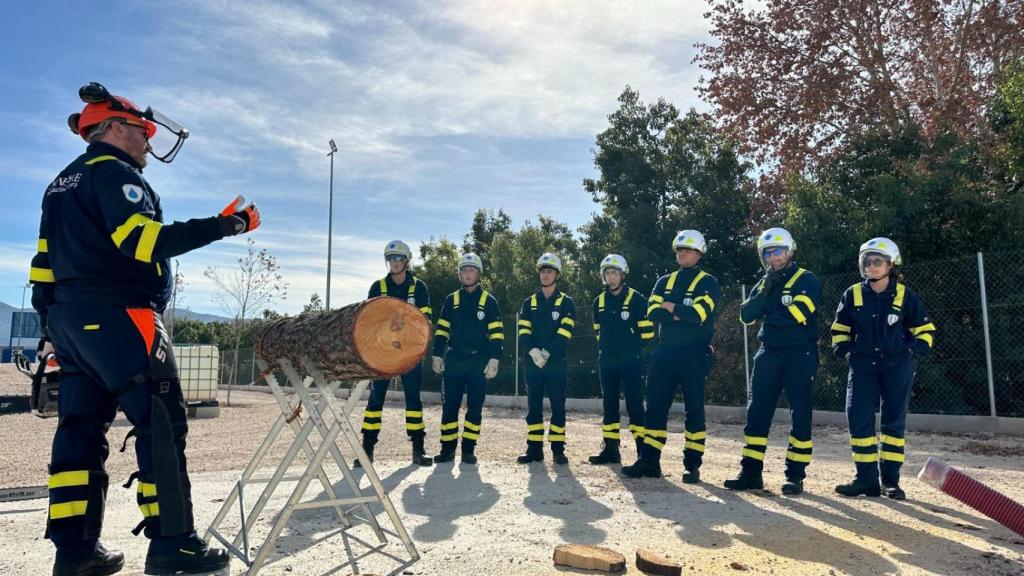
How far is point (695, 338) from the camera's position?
6.50 metres

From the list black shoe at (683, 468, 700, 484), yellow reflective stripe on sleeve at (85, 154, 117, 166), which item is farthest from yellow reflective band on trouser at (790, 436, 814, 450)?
yellow reflective stripe on sleeve at (85, 154, 117, 166)

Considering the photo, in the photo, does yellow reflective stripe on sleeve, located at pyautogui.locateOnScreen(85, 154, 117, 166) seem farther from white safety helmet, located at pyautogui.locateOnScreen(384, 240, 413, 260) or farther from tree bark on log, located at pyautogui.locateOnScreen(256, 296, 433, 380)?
white safety helmet, located at pyautogui.locateOnScreen(384, 240, 413, 260)

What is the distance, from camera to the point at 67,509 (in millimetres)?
3297

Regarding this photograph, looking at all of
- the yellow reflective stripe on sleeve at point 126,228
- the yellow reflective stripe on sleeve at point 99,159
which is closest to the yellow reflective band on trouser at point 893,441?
the yellow reflective stripe on sleeve at point 126,228

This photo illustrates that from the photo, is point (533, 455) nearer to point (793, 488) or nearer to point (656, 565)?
point (793, 488)

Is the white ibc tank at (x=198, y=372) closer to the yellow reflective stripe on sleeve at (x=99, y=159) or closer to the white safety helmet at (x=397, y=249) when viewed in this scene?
the white safety helmet at (x=397, y=249)

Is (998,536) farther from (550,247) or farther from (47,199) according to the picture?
(550,247)

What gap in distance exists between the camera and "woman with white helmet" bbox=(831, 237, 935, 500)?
5.71m

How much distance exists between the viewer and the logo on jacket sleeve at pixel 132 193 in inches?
134

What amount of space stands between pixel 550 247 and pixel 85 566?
967 inches

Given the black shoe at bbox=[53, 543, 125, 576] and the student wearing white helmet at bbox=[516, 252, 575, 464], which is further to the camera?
the student wearing white helmet at bbox=[516, 252, 575, 464]

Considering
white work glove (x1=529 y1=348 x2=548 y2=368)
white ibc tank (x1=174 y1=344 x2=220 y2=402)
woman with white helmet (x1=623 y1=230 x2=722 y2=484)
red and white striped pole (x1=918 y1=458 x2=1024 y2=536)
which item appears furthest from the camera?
white ibc tank (x1=174 y1=344 x2=220 y2=402)

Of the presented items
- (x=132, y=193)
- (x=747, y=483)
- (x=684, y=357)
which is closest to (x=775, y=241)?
(x=684, y=357)

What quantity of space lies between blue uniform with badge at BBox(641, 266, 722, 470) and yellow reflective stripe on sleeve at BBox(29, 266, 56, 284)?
4821 mm
